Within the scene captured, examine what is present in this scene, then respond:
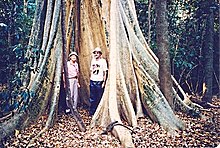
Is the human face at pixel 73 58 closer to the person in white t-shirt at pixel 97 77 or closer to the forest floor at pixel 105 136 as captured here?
the person in white t-shirt at pixel 97 77

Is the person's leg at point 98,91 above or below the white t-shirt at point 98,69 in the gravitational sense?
below

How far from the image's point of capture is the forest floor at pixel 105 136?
620 centimetres

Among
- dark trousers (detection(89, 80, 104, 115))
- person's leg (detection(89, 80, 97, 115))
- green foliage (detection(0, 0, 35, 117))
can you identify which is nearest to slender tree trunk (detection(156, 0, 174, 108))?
dark trousers (detection(89, 80, 104, 115))

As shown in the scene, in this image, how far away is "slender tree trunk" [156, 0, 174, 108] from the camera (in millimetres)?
7590

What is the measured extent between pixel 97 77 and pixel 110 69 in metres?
0.56

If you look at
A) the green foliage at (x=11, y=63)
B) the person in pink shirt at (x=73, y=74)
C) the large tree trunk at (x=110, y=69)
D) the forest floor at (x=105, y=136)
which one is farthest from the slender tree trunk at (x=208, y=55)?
the green foliage at (x=11, y=63)

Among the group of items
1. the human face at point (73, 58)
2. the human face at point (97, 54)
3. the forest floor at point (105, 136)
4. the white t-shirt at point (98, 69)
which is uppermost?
the human face at point (97, 54)

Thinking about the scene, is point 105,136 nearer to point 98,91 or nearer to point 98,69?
point 98,91

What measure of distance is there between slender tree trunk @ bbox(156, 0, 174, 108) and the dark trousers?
1294 mm

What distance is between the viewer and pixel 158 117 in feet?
23.4

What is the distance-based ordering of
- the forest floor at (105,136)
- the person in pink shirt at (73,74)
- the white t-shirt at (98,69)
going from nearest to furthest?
the forest floor at (105,136) < the white t-shirt at (98,69) < the person in pink shirt at (73,74)

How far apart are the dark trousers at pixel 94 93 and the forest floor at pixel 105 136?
1.61ft

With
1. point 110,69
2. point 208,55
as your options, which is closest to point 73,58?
point 110,69

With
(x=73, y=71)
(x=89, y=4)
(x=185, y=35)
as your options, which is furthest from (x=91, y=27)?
(x=185, y=35)
